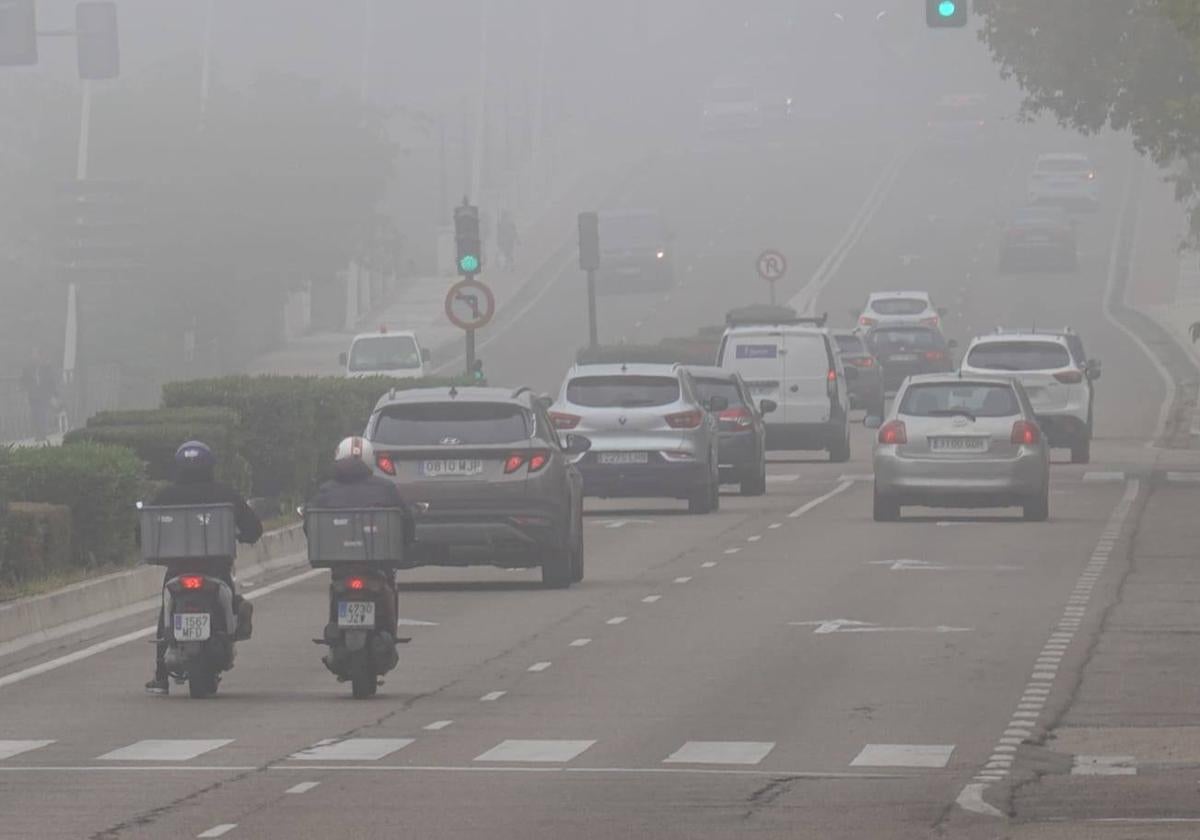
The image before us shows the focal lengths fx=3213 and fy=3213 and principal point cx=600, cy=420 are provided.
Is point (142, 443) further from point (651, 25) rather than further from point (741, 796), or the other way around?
point (651, 25)

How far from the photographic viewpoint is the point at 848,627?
2105 cm

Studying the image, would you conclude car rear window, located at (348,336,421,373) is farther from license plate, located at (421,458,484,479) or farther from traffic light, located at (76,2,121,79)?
license plate, located at (421,458,484,479)

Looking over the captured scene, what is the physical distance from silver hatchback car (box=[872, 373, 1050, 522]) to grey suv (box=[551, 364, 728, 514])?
2170 mm

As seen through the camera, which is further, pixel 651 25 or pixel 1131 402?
pixel 651 25

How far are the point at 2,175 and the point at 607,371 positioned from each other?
5376cm

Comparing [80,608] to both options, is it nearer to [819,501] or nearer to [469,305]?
[819,501]

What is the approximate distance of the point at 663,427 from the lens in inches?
1300

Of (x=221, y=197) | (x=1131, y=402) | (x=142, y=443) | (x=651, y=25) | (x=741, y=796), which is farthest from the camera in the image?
(x=651, y=25)

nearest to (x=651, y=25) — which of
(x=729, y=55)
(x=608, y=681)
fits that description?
(x=729, y=55)

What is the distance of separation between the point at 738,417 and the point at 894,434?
5.04 meters

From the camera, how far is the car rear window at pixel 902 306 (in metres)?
64.8

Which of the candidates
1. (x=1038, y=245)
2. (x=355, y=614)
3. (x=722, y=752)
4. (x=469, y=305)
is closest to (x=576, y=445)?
(x=355, y=614)

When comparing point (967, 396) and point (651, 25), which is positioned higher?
point (651, 25)

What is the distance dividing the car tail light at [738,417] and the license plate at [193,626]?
19.4m
